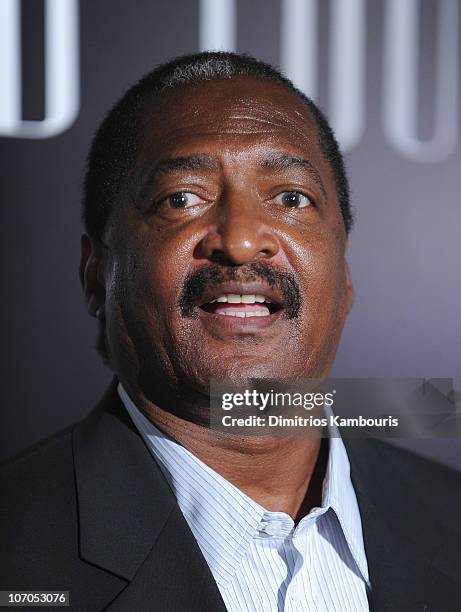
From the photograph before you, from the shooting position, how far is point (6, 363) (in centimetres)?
160

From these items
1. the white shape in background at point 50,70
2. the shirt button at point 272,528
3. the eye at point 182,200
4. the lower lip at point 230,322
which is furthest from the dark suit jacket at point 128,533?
the white shape in background at point 50,70

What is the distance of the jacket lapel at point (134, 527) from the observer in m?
1.11

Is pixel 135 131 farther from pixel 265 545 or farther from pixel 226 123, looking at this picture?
pixel 265 545

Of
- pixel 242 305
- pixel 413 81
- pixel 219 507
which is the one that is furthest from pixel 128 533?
pixel 413 81

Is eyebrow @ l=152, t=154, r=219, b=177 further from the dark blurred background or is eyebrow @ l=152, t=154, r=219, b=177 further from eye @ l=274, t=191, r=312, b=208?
the dark blurred background

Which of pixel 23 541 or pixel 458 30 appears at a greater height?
pixel 458 30

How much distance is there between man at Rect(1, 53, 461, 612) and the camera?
1174 millimetres

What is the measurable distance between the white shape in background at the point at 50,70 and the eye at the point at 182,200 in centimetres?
43

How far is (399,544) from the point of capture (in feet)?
4.30

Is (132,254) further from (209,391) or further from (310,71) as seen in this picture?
(310,71)

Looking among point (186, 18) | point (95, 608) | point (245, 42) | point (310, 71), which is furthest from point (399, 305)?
point (95, 608)

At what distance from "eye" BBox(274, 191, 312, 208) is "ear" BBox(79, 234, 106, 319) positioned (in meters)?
0.34

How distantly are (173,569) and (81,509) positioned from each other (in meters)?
0.16

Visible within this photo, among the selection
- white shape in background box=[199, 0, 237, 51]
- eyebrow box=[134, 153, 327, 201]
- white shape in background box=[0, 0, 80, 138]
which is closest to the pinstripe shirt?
eyebrow box=[134, 153, 327, 201]
